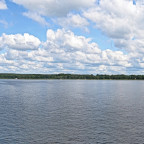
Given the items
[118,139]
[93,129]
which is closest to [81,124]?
[93,129]

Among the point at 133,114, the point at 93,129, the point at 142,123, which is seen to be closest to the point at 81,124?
the point at 93,129

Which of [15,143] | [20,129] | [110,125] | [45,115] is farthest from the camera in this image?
[45,115]

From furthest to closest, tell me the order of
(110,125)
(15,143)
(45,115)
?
(45,115) < (110,125) < (15,143)

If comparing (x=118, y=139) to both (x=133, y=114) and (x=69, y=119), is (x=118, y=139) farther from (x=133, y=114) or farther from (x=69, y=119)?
(x=133, y=114)

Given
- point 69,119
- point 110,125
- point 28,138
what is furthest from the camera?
point 69,119

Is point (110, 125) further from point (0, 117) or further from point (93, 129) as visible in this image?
point (0, 117)

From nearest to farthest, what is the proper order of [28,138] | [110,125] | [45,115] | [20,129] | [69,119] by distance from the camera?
[28,138]
[20,129]
[110,125]
[69,119]
[45,115]

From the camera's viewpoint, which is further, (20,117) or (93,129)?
(20,117)

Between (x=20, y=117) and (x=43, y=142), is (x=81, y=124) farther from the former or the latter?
(x=20, y=117)

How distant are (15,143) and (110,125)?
17.8 m

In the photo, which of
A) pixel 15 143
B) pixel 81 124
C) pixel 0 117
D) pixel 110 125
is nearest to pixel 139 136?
pixel 110 125

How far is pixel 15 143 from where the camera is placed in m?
28.9

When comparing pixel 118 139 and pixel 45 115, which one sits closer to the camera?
pixel 118 139

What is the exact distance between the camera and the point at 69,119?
42.5m
